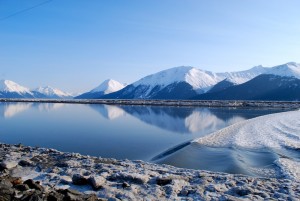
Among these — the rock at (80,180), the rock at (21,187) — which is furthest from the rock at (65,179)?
the rock at (21,187)

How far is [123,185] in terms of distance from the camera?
11.4 metres

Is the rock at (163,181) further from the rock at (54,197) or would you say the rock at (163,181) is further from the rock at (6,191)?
the rock at (6,191)

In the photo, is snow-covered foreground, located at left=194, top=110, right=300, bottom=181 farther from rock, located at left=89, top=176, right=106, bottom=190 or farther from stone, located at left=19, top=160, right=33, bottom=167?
stone, located at left=19, top=160, right=33, bottom=167

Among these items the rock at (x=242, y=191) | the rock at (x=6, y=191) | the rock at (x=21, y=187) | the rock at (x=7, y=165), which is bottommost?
the rock at (x=242, y=191)

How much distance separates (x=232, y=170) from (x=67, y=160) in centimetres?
781

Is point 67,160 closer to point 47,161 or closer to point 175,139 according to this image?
point 47,161

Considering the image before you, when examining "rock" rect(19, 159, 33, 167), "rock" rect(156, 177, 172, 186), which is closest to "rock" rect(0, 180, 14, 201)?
"rock" rect(156, 177, 172, 186)

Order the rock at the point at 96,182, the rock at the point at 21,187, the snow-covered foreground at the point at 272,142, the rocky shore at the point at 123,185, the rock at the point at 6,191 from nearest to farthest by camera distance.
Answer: the rock at the point at 6,191 < the rocky shore at the point at 123,185 < the rock at the point at 21,187 < the rock at the point at 96,182 < the snow-covered foreground at the point at 272,142

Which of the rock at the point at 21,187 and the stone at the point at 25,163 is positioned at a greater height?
the rock at the point at 21,187

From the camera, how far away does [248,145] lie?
76.6 ft

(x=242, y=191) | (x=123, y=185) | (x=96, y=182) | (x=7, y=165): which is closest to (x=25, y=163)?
(x=7, y=165)

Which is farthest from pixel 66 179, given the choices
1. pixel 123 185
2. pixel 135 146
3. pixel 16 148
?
pixel 135 146

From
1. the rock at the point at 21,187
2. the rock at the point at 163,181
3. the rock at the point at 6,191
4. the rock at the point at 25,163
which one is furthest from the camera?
the rock at the point at 25,163

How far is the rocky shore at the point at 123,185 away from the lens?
9906 millimetres
